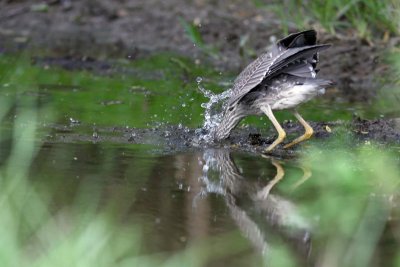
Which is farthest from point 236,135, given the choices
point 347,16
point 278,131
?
point 347,16

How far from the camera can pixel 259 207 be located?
5629 mm

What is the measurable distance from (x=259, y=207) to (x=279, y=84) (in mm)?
2393

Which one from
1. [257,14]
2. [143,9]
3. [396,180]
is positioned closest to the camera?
[396,180]

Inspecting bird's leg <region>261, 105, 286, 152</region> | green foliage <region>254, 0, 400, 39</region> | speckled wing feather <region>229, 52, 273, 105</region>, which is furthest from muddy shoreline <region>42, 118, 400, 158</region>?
green foliage <region>254, 0, 400, 39</region>

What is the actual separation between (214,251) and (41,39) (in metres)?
9.90

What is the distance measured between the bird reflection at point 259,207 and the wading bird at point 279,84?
0.77 metres

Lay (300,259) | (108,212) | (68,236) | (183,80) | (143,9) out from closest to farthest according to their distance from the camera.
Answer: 1. (68,236)
2. (300,259)
3. (108,212)
4. (183,80)
5. (143,9)

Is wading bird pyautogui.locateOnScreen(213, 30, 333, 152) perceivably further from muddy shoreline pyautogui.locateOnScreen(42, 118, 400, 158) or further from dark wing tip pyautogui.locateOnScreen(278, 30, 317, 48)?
muddy shoreline pyautogui.locateOnScreen(42, 118, 400, 158)

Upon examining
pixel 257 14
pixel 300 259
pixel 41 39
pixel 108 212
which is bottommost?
pixel 41 39

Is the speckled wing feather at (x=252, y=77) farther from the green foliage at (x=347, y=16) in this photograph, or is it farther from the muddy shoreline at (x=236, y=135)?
the green foliage at (x=347, y=16)

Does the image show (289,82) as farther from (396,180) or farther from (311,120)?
(396,180)

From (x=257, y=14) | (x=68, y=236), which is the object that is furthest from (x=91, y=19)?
(x=68, y=236)

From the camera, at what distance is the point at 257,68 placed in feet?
25.4

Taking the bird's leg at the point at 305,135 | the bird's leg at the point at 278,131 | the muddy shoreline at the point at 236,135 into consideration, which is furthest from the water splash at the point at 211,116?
the bird's leg at the point at 305,135
